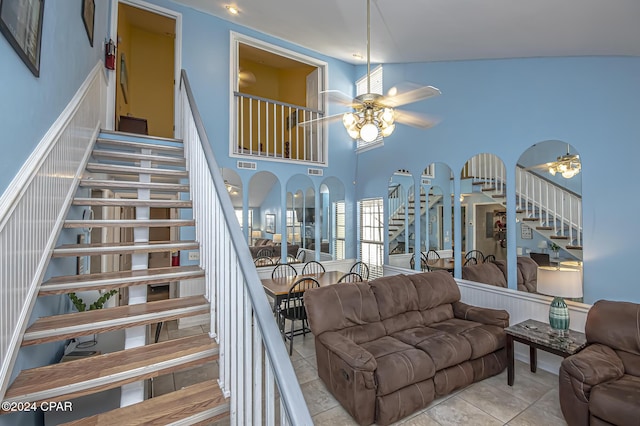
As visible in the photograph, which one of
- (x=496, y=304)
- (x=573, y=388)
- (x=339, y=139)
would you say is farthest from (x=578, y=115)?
(x=339, y=139)

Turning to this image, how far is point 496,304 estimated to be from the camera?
3572mm

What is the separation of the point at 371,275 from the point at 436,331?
2.71 m

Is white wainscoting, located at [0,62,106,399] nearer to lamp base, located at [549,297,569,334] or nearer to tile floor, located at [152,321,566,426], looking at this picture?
tile floor, located at [152,321,566,426]

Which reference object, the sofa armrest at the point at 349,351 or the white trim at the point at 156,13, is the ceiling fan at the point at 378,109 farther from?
the white trim at the point at 156,13

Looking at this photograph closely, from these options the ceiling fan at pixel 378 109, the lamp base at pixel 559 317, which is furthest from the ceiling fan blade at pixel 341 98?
the lamp base at pixel 559 317

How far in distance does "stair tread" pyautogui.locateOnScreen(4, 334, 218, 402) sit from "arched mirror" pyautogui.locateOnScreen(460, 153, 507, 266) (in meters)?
3.44

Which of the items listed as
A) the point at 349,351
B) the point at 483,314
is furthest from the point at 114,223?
the point at 483,314

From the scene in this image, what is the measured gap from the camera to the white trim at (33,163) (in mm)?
1240

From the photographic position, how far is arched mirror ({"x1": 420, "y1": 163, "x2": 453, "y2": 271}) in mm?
4223

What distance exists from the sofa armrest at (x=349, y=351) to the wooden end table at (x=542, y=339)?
5.02 feet

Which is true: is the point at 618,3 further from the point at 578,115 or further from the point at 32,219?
the point at 32,219

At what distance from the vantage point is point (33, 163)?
1.52 metres

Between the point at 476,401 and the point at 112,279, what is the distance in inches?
123

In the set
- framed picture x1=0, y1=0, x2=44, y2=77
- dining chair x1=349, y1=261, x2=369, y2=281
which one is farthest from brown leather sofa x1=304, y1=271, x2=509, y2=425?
framed picture x1=0, y1=0, x2=44, y2=77
